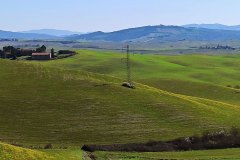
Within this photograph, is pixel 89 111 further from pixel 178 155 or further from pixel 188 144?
pixel 178 155

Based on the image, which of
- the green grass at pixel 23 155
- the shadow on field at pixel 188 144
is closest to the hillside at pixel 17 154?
the green grass at pixel 23 155

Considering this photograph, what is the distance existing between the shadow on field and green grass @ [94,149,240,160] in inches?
121

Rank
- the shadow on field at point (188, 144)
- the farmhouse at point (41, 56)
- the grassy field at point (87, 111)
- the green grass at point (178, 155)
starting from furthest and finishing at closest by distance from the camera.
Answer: the farmhouse at point (41, 56) → the grassy field at point (87, 111) → the shadow on field at point (188, 144) → the green grass at point (178, 155)

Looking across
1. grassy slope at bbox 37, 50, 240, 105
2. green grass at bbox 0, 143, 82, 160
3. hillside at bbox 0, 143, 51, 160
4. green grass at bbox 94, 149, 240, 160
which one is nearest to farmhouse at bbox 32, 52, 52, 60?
grassy slope at bbox 37, 50, 240, 105

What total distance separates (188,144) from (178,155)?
7653mm

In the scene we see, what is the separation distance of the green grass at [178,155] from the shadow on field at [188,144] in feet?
10.1

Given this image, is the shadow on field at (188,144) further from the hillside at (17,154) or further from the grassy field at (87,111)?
the hillside at (17,154)

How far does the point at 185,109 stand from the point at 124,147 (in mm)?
21515

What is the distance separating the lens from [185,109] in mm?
77312

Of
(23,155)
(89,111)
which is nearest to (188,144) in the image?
(89,111)

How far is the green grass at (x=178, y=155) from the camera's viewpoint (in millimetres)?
51181

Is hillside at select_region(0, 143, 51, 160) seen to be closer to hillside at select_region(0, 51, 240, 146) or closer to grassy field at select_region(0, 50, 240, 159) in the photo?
grassy field at select_region(0, 50, 240, 159)

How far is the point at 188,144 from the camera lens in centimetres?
6172

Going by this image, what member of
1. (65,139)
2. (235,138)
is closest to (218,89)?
(235,138)
